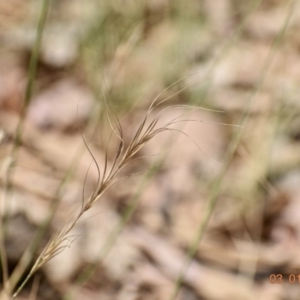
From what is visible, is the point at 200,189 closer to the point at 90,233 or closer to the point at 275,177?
the point at 275,177

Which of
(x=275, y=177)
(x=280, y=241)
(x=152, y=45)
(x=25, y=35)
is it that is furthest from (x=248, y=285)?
(x=25, y=35)

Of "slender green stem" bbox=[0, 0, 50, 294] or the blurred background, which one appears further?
the blurred background

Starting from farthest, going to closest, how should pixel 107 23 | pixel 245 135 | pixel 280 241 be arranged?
pixel 107 23, pixel 245 135, pixel 280 241

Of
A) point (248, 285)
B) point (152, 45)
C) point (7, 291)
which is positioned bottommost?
point (248, 285)

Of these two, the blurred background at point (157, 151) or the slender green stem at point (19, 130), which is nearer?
the slender green stem at point (19, 130)

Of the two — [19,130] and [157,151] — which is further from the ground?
[19,130]

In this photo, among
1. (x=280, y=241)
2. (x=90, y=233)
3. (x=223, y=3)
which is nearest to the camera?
(x=90, y=233)

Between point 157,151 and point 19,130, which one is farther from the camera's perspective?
point 157,151

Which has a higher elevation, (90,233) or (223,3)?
(223,3)
